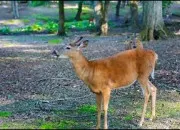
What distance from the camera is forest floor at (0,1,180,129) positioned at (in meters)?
8.35

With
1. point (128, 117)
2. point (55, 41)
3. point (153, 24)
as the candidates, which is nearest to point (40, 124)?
point (128, 117)

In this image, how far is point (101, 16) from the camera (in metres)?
27.0

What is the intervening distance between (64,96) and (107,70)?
3.10 metres

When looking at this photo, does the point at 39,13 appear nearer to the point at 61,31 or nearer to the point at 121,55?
the point at 61,31

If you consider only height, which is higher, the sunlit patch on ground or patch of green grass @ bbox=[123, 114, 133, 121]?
patch of green grass @ bbox=[123, 114, 133, 121]

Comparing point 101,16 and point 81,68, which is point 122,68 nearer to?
point 81,68

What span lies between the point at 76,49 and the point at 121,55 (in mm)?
873

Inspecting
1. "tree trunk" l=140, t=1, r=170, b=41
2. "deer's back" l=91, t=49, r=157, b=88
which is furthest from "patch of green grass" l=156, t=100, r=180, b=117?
"tree trunk" l=140, t=1, r=170, b=41

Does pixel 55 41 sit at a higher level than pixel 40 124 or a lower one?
lower

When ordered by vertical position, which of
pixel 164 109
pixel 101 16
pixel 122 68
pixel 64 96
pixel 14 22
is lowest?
pixel 14 22

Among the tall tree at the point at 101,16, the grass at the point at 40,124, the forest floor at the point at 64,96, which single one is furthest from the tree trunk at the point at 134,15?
the grass at the point at 40,124

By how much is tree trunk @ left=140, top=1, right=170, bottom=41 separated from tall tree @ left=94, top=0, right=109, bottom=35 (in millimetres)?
4640

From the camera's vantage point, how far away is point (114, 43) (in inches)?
822

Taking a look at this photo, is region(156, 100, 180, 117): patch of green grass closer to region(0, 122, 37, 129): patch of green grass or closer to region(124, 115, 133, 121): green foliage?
region(124, 115, 133, 121): green foliage
